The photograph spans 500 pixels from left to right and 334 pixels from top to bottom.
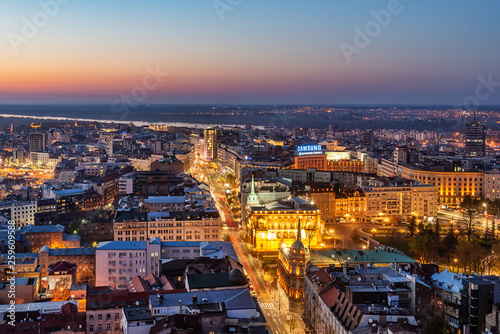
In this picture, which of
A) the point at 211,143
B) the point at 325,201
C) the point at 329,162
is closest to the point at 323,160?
the point at 329,162

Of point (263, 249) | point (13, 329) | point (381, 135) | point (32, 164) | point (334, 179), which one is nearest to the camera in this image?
point (13, 329)

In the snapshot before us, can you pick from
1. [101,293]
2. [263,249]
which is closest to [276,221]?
[263,249]

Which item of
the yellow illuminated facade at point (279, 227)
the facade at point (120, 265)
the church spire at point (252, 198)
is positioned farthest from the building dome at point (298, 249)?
the church spire at point (252, 198)

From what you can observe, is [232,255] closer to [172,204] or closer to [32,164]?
[172,204]

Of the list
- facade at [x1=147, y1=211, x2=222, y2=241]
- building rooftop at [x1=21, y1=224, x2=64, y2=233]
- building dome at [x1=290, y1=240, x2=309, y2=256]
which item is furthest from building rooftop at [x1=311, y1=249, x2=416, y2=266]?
building rooftop at [x1=21, y1=224, x2=64, y2=233]

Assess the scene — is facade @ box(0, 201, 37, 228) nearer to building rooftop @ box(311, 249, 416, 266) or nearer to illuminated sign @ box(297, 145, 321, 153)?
building rooftop @ box(311, 249, 416, 266)

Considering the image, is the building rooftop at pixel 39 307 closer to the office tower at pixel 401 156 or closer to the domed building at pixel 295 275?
the domed building at pixel 295 275
